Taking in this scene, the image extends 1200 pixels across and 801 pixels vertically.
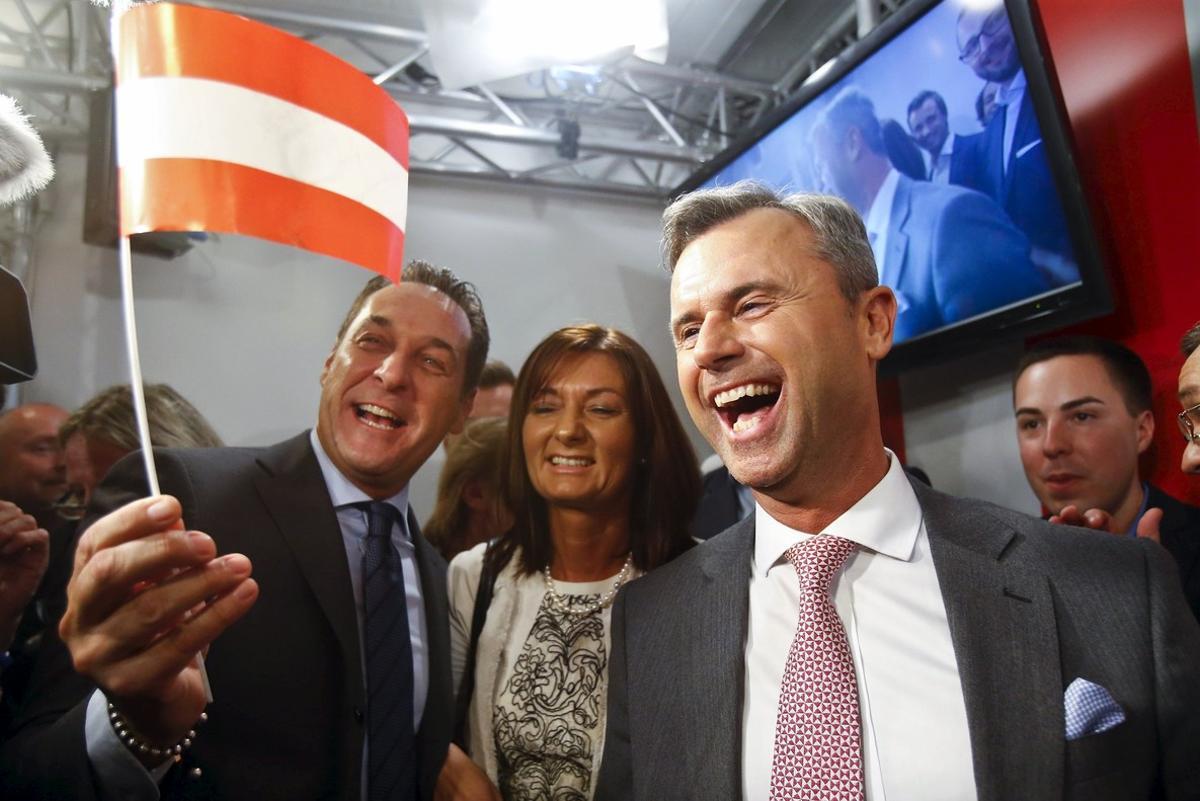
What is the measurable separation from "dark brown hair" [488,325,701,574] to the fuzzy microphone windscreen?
3.10ft

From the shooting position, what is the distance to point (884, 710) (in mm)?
1250

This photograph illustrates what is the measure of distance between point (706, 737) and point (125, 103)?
1.29 meters

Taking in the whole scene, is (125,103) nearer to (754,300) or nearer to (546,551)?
(754,300)

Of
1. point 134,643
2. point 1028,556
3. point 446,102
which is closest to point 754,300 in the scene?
point 1028,556

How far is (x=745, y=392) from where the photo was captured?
4.38ft

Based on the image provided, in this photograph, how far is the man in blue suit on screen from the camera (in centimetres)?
218

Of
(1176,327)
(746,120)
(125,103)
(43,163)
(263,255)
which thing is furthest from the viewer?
(746,120)

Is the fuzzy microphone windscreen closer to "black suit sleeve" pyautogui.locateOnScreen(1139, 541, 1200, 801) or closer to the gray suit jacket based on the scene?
the gray suit jacket

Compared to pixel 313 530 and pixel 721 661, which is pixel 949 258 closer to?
pixel 721 661

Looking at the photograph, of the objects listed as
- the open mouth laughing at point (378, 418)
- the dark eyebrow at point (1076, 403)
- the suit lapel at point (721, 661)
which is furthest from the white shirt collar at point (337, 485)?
the dark eyebrow at point (1076, 403)

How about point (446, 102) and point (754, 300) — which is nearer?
point (754, 300)

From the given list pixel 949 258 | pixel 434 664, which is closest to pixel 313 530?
pixel 434 664

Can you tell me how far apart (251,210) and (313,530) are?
1.85 ft

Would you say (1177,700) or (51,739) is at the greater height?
(51,739)
